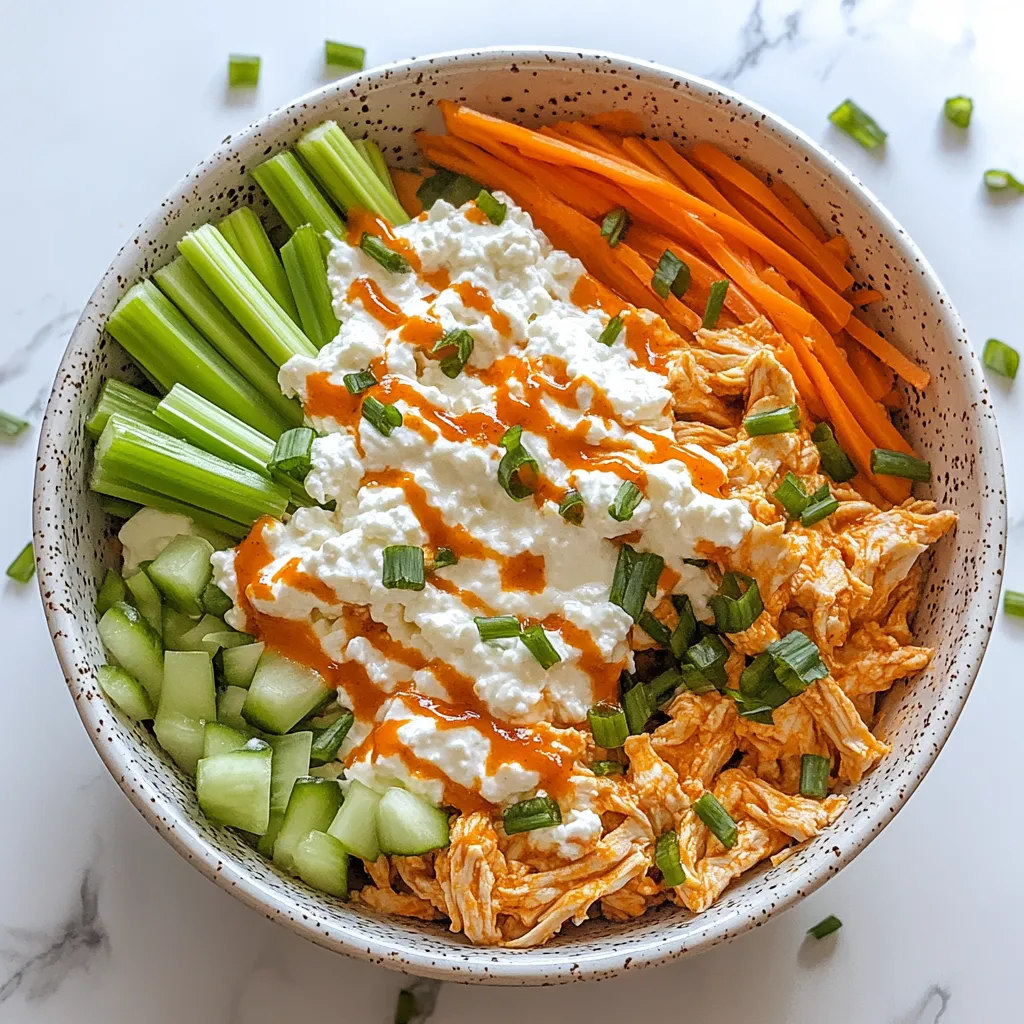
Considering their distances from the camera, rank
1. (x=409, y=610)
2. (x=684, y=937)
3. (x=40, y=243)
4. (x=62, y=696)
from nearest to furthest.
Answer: (x=684, y=937) → (x=409, y=610) → (x=62, y=696) → (x=40, y=243)

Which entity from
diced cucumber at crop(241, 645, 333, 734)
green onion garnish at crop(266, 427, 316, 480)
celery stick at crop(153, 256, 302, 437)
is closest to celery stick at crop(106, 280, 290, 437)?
celery stick at crop(153, 256, 302, 437)

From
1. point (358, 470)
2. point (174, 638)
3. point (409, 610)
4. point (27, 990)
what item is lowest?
point (27, 990)

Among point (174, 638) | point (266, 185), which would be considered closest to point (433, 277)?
point (266, 185)

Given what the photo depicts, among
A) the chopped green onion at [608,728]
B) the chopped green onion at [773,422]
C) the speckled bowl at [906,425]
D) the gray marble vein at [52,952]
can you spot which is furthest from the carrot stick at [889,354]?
the gray marble vein at [52,952]

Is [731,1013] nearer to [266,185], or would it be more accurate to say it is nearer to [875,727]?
[875,727]

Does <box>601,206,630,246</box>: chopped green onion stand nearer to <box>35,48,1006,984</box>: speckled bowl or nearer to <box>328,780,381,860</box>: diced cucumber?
<box>35,48,1006,984</box>: speckled bowl

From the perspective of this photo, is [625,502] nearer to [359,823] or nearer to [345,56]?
[359,823]
